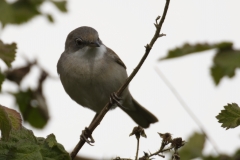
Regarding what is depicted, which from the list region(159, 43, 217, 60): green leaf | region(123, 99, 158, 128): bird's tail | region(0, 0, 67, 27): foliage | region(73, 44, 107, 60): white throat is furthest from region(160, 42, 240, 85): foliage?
region(123, 99, 158, 128): bird's tail

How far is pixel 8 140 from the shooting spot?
2.53 meters

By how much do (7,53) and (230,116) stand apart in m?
1.66

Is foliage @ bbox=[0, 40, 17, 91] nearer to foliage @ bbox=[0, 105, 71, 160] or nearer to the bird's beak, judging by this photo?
foliage @ bbox=[0, 105, 71, 160]

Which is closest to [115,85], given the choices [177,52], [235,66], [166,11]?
[177,52]

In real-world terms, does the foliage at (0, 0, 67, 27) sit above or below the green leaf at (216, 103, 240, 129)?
above

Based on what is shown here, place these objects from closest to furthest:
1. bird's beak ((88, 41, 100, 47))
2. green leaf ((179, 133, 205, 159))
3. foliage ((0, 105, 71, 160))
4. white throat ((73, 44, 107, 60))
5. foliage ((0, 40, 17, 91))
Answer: foliage ((0, 105, 71, 160)) → foliage ((0, 40, 17, 91)) → green leaf ((179, 133, 205, 159)) → bird's beak ((88, 41, 100, 47)) → white throat ((73, 44, 107, 60))

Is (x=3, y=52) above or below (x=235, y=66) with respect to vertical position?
below

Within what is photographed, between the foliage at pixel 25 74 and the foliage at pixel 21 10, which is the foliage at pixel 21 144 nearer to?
the foliage at pixel 25 74

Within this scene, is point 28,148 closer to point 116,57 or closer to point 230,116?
point 230,116

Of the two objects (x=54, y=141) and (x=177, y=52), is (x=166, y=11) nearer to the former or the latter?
(x=54, y=141)

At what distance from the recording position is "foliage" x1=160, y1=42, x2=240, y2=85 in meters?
3.86

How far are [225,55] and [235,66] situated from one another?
30 cm

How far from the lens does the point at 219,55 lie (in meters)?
4.10

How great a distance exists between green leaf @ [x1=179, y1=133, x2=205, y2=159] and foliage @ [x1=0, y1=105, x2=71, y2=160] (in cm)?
158
